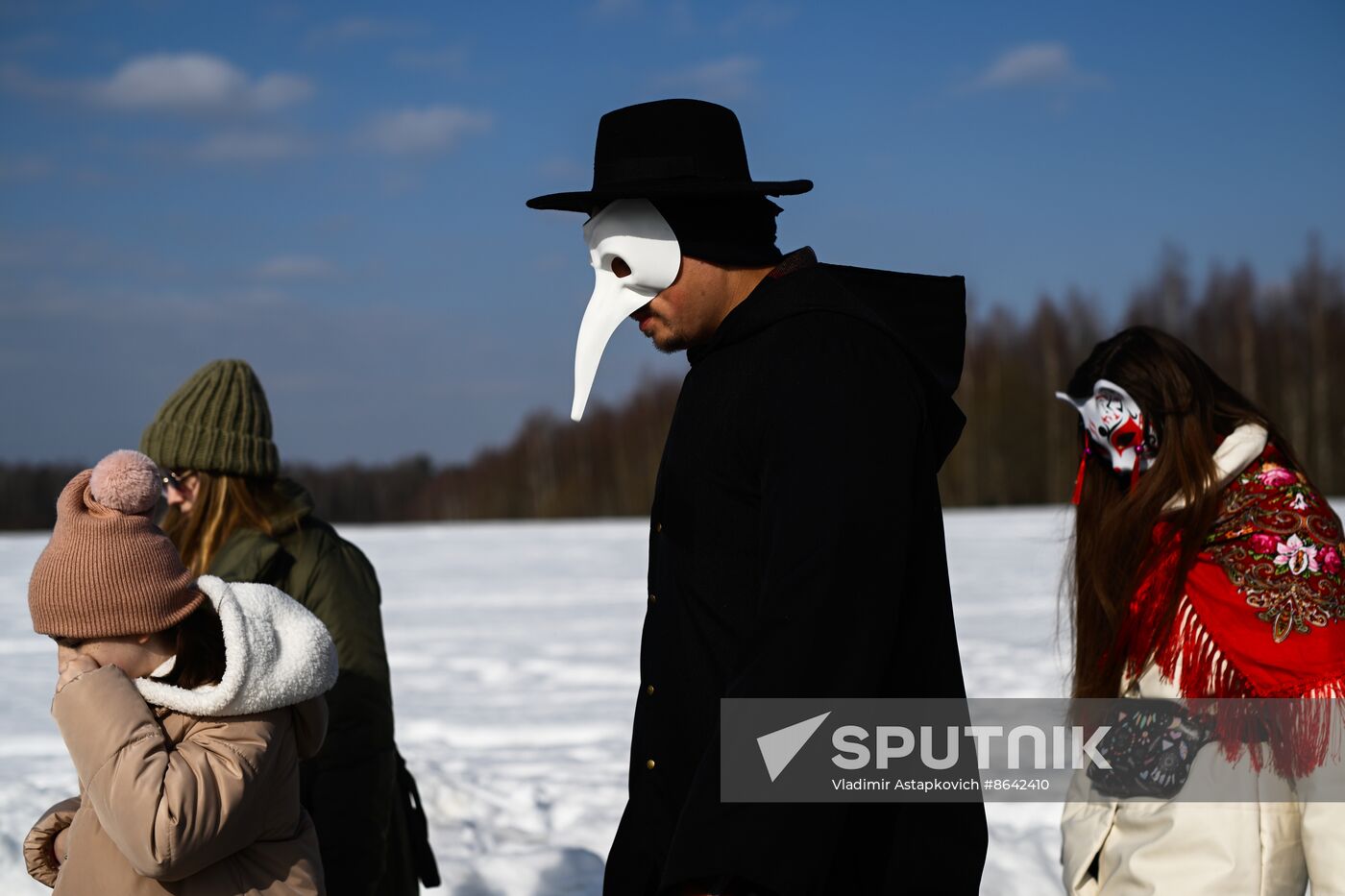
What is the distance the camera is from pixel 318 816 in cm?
307

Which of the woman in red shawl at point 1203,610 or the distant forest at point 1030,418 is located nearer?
the woman in red shawl at point 1203,610

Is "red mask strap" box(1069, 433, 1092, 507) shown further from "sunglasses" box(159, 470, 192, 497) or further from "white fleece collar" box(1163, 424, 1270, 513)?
"sunglasses" box(159, 470, 192, 497)

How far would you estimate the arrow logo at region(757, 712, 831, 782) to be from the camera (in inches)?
66.3

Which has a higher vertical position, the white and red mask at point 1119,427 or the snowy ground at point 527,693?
the white and red mask at point 1119,427

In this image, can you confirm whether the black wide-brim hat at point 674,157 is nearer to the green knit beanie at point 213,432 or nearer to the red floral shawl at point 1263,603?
the red floral shawl at point 1263,603

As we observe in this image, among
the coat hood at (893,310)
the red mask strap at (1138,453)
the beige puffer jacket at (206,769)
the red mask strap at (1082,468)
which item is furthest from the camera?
the red mask strap at (1082,468)

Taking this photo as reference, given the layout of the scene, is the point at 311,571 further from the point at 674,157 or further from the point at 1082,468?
the point at 1082,468

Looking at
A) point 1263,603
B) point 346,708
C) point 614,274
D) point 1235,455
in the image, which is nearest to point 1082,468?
point 1235,455

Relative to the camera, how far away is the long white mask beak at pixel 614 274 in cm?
197

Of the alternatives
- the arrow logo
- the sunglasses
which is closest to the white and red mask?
the arrow logo

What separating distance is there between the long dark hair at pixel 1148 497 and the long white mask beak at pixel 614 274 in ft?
4.91

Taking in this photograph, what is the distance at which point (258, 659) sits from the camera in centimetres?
219

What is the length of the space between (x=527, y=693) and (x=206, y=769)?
6845 millimetres

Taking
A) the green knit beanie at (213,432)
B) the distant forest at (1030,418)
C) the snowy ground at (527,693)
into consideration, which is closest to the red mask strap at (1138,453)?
the snowy ground at (527,693)
